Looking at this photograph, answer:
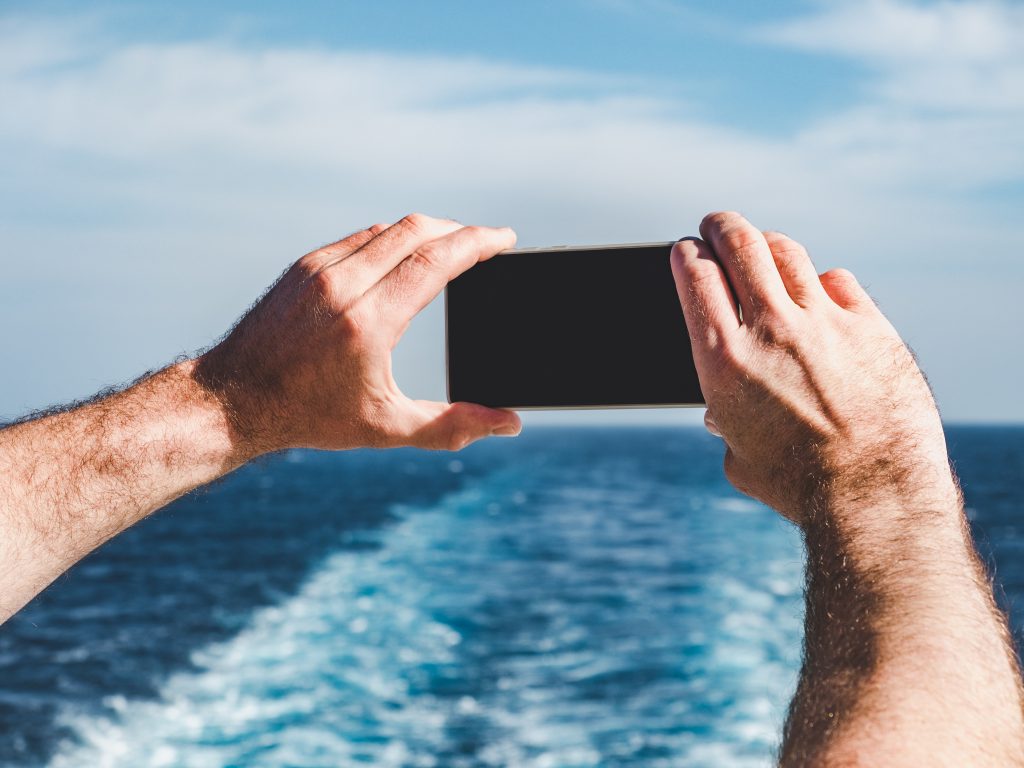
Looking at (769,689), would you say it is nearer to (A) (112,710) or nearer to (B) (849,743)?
(A) (112,710)

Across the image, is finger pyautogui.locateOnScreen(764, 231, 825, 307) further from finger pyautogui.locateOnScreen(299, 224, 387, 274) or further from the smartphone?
finger pyautogui.locateOnScreen(299, 224, 387, 274)

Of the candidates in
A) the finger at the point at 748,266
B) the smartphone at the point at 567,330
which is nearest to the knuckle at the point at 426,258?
the smartphone at the point at 567,330

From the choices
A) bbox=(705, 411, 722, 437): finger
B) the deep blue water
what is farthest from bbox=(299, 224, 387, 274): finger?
bbox=(705, 411, 722, 437): finger

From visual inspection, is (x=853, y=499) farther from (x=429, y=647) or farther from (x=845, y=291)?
(x=429, y=647)

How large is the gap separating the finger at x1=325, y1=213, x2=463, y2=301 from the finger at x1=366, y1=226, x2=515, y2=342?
0.01m

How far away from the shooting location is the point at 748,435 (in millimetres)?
1533

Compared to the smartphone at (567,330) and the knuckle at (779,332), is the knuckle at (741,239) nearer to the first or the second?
the knuckle at (779,332)

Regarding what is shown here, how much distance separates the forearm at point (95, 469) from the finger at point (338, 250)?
0.93 feet

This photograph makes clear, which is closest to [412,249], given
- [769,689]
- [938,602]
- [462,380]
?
[462,380]

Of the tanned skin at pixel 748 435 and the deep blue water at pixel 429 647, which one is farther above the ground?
the tanned skin at pixel 748 435

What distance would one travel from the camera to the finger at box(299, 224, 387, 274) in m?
1.69

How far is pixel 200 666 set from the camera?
47.9 ft

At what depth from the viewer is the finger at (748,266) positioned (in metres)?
1.51

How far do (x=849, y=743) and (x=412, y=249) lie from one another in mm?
1013
